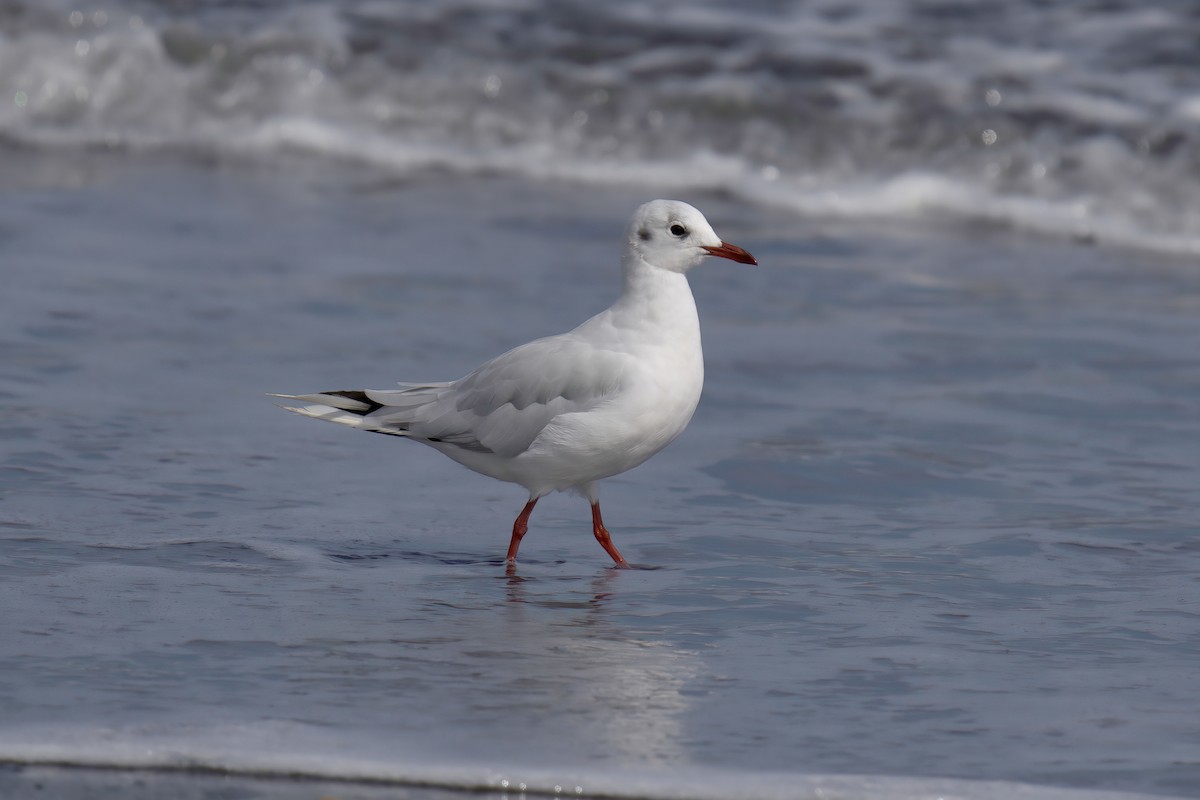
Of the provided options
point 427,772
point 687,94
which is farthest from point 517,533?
point 687,94

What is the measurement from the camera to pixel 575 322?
7.95m

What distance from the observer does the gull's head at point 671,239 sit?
5.27m

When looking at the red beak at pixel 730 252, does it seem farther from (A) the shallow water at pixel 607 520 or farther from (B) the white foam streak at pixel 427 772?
(B) the white foam streak at pixel 427 772

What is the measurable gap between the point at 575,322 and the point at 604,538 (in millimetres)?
2915

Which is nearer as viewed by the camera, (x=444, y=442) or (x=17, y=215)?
(x=444, y=442)

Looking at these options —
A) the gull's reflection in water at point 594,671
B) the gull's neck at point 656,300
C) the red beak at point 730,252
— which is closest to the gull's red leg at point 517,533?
the gull's reflection in water at point 594,671

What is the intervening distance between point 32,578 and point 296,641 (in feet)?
2.81

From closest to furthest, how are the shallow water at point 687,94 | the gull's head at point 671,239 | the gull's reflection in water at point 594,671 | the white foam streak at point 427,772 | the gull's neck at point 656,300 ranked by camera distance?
1. the white foam streak at point 427,772
2. the gull's reflection in water at point 594,671
3. the gull's neck at point 656,300
4. the gull's head at point 671,239
5. the shallow water at point 687,94

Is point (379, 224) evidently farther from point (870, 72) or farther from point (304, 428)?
point (870, 72)

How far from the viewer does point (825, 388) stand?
699 cm

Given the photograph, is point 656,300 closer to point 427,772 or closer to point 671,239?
point 671,239

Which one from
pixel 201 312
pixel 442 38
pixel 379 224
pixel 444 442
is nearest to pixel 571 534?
pixel 444 442

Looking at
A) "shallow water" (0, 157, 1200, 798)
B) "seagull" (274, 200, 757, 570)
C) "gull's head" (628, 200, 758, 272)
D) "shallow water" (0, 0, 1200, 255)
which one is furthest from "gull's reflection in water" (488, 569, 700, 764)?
"shallow water" (0, 0, 1200, 255)

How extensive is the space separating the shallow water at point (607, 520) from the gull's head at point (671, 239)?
0.84 meters
